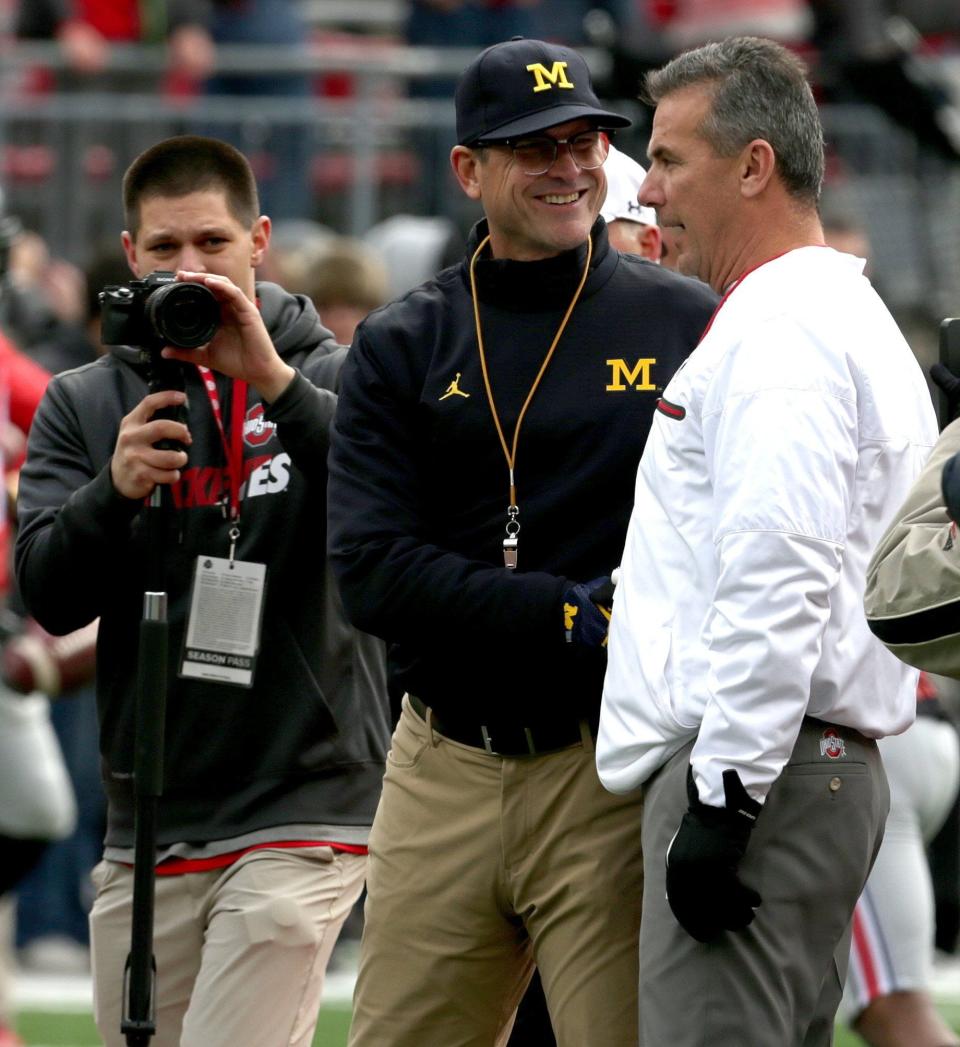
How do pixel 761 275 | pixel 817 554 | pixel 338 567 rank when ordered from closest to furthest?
pixel 817 554, pixel 761 275, pixel 338 567

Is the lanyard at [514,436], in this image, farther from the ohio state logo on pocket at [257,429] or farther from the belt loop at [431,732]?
the ohio state logo on pocket at [257,429]

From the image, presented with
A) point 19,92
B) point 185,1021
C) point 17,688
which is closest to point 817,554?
point 185,1021

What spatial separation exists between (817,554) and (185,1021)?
1.63 meters

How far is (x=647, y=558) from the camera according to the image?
3.42 meters

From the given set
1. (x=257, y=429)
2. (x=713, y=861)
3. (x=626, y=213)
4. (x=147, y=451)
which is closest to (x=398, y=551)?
(x=147, y=451)

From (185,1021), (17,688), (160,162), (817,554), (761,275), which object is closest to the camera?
(817,554)

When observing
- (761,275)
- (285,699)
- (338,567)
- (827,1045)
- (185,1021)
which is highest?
(761,275)

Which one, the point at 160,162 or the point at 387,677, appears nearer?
the point at 387,677

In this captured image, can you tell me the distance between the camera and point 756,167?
3.48m

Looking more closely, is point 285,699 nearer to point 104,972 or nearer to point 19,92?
point 104,972

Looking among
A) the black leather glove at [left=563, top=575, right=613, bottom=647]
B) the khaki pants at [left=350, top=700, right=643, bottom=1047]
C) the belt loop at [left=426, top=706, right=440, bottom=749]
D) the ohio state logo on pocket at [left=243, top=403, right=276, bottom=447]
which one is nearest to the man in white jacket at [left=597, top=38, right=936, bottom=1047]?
the black leather glove at [left=563, top=575, right=613, bottom=647]

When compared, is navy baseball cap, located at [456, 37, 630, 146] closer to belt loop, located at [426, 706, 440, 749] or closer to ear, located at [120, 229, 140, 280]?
ear, located at [120, 229, 140, 280]

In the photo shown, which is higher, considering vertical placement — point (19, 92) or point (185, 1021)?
point (19, 92)

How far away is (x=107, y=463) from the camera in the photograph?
4.25 m
